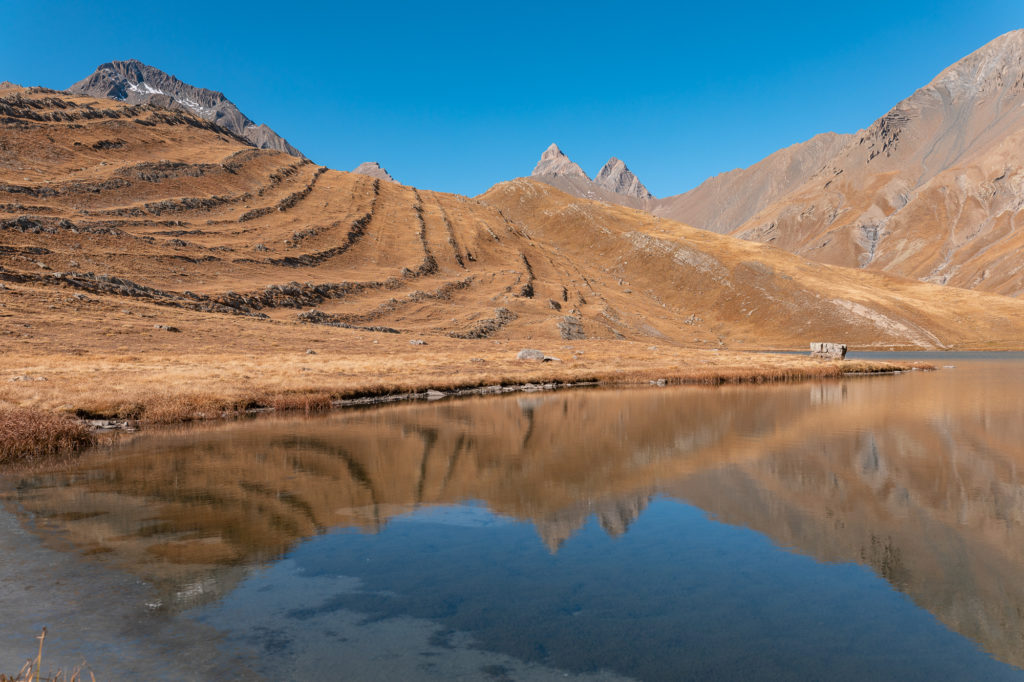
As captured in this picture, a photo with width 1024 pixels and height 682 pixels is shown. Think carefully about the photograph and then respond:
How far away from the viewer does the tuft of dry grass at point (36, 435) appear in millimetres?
24984

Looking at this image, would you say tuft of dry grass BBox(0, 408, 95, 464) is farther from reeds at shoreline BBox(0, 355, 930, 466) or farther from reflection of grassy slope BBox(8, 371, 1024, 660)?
reflection of grassy slope BBox(8, 371, 1024, 660)

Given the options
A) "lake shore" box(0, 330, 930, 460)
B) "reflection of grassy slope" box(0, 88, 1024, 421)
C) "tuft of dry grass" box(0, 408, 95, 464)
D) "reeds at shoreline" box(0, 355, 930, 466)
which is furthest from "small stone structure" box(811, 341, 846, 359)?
"tuft of dry grass" box(0, 408, 95, 464)

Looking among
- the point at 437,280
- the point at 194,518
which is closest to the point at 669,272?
the point at 437,280

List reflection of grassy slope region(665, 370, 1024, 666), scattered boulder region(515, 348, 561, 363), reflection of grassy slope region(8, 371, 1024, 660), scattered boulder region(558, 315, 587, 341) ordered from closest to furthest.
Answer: reflection of grassy slope region(665, 370, 1024, 666), reflection of grassy slope region(8, 371, 1024, 660), scattered boulder region(515, 348, 561, 363), scattered boulder region(558, 315, 587, 341)

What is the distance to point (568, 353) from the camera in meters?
81.8

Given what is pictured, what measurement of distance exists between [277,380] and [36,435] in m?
20.7

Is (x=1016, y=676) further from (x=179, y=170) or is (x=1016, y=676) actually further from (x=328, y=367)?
(x=179, y=170)

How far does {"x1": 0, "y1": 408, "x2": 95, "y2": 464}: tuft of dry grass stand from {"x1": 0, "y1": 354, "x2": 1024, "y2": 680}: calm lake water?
72.3 inches

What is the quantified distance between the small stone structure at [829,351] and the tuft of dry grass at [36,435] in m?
91.7

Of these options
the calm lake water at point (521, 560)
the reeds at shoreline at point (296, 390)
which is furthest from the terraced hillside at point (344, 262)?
the calm lake water at point (521, 560)

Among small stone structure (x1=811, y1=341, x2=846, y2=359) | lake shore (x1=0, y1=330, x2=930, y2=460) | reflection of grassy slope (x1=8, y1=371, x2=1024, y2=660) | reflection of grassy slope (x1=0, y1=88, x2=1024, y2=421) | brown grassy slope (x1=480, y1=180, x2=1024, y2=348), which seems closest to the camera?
reflection of grassy slope (x1=8, y1=371, x2=1024, y2=660)

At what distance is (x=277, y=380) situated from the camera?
4672 centimetres

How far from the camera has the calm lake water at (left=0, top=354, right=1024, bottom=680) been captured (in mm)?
10320

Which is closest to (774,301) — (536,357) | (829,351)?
(829,351)
